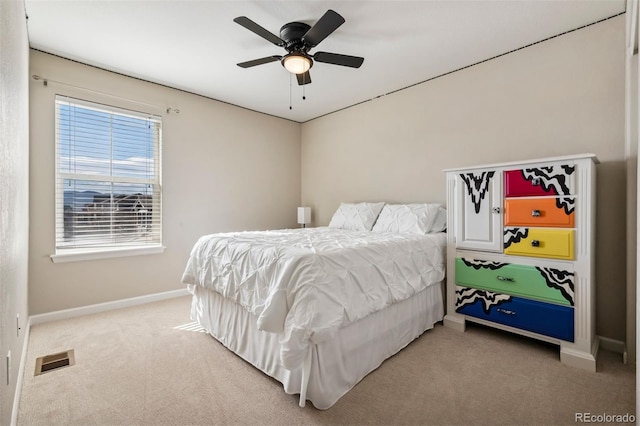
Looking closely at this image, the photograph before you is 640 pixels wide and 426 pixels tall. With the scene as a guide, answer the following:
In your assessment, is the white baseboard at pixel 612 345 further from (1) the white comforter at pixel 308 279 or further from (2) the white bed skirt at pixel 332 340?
(1) the white comforter at pixel 308 279

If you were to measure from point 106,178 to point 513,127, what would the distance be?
425cm

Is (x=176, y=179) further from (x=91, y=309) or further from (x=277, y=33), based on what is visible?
(x=277, y=33)

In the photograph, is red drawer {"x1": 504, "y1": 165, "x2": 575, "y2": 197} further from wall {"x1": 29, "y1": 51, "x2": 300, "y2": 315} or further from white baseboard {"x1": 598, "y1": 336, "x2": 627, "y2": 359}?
wall {"x1": 29, "y1": 51, "x2": 300, "y2": 315}

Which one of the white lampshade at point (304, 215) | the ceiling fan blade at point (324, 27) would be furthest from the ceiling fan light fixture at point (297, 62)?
the white lampshade at point (304, 215)

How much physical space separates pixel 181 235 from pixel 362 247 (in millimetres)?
2672

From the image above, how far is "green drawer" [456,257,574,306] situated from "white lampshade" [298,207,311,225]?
2505 mm


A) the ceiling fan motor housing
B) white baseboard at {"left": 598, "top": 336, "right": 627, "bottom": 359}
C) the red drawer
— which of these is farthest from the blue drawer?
the ceiling fan motor housing

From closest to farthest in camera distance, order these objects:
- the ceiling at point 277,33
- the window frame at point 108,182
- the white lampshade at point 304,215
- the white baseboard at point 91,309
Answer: the ceiling at point 277,33 < the white baseboard at point 91,309 < the window frame at point 108,182 < the white lampshade at point 304,215

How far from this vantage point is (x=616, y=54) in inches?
90.8

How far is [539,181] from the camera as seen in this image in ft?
7.27

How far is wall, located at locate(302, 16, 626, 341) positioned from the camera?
2307 mm

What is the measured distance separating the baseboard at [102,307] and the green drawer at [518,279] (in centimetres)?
330

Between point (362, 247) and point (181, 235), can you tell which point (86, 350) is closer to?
point (181, 235)

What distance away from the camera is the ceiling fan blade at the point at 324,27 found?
1898mm
